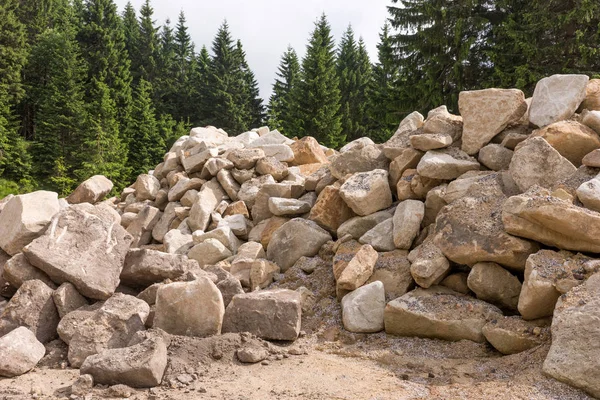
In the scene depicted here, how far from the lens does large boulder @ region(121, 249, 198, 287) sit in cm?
475

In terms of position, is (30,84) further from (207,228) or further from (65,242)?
(65,242)

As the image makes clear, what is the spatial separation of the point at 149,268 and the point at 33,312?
105 cm

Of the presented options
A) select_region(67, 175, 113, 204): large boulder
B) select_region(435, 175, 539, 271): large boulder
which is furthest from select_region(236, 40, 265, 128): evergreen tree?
select_region(435, 175, 539, 271): large boulder

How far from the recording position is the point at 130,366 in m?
3.43

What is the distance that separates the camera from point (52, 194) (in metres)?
5.14

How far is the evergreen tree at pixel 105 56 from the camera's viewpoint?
1163 inches

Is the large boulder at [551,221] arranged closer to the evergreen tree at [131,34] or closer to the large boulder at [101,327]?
the large boulder at [101,327]

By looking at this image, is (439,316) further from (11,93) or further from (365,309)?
(11,93)

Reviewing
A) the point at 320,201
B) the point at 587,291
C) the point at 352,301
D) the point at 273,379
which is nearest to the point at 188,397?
the point at 273,379

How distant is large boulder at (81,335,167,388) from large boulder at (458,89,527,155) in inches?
159

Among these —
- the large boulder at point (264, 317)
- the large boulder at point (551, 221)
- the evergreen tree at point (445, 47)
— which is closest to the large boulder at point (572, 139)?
the large boulder at point (551, 221)

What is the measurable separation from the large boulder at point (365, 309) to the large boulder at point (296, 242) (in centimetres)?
127

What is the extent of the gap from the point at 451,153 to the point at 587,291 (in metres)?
2.45

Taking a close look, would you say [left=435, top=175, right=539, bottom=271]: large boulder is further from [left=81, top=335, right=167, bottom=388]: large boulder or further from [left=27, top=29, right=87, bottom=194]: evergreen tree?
[left=27, top=29, right=87, bottom=194]: evergreen tree
